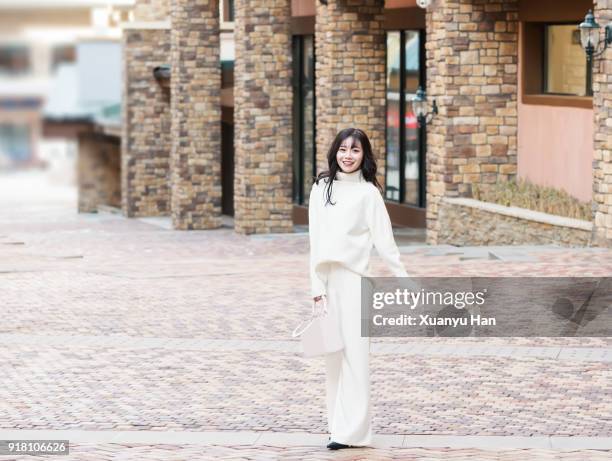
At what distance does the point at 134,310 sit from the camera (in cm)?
1588

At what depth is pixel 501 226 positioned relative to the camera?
2255cm

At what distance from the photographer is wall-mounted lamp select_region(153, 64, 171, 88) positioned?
38688 mm

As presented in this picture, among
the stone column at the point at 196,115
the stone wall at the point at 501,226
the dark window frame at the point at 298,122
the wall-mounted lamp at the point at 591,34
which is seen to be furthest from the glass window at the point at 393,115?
the wall-mounted lamp at the point at 591,34

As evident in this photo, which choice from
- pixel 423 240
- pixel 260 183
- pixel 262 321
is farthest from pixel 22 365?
pixel 260 183

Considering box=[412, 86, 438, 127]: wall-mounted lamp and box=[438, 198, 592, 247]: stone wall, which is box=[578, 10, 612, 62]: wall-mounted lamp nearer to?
box=[438, 198, 592, 247]: stone wall

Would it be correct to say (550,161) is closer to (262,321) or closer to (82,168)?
(262,321)

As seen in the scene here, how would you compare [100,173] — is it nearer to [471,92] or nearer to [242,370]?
[471,92]

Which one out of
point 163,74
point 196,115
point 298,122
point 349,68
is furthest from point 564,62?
point 163,74

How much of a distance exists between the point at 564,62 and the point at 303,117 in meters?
11.8

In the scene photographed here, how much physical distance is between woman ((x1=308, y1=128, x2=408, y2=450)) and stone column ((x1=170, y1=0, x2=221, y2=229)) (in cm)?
2503

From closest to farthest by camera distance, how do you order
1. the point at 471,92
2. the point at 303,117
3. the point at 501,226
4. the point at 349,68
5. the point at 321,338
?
the point at 321,338 → the point at 501,226 → the point at 471,92 → the point at 349,68 → the point at 303,117

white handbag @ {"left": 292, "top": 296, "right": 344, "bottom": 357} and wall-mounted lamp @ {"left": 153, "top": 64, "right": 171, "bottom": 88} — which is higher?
wall-mounted lamp @ {"left": 153, "top": 64, "right": 171, "bottom": 88}

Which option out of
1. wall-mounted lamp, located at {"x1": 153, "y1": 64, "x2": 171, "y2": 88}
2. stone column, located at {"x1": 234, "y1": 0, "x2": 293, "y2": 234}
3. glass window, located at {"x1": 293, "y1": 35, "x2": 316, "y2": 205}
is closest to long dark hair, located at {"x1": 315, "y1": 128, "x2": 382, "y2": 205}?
stone column, located at {"x1": 234, "y1": 0, "x2": 293, "y2": 234}

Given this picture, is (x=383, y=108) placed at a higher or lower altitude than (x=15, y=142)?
lower
